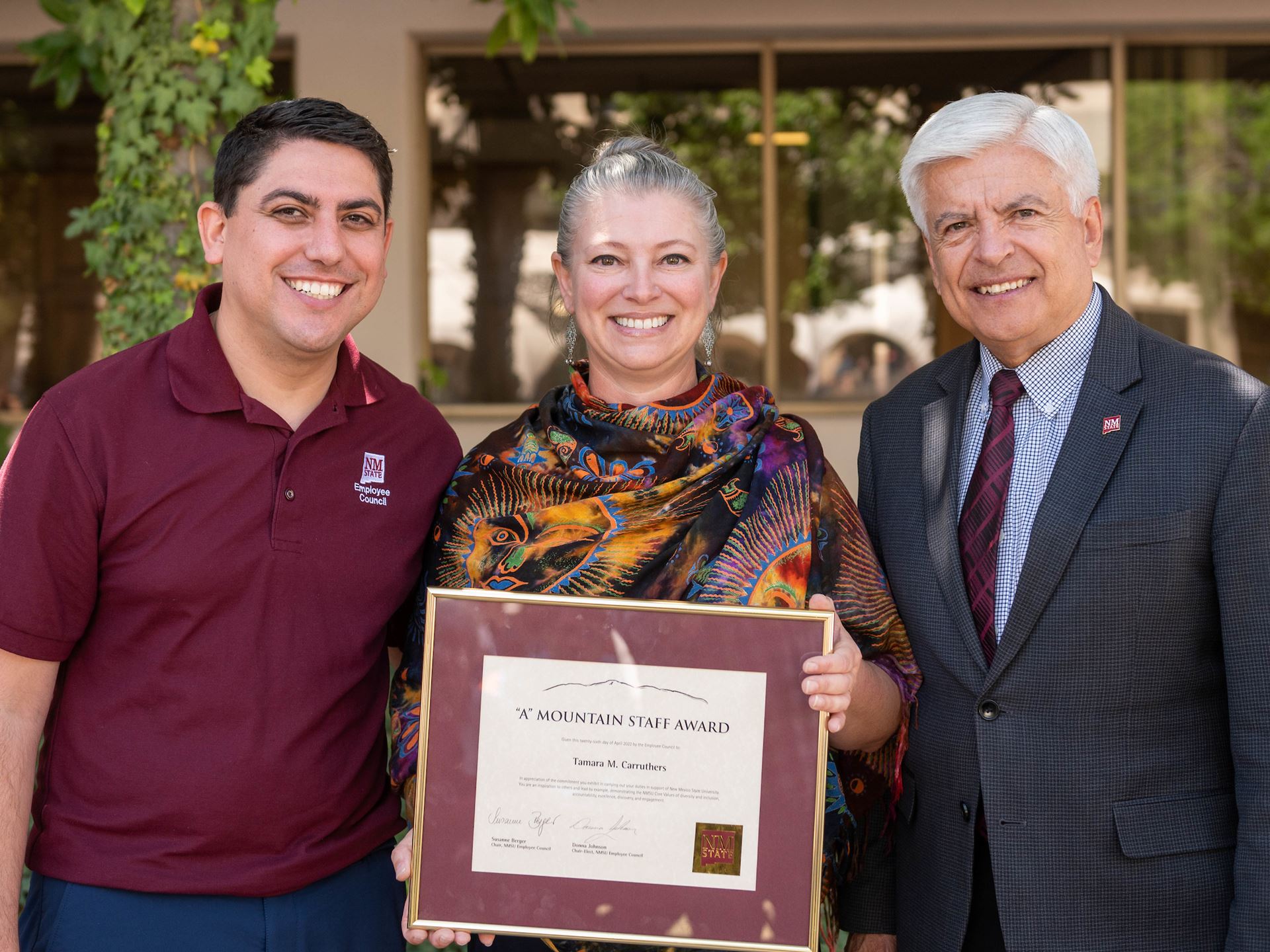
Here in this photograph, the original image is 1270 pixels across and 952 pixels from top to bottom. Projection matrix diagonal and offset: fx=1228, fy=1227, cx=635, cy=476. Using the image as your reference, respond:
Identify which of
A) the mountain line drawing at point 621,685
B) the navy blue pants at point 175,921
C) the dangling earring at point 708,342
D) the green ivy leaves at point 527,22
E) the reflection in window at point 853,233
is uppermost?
Result: the reflection in window at point 853,233

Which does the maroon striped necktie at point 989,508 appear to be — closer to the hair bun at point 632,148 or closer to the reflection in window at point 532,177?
the hair bun at point 632,148

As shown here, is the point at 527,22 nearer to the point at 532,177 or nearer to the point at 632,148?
the point at 632,148

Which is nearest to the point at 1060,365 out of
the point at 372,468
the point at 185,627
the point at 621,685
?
the point at 621,685

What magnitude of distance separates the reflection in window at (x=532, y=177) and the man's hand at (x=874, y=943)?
15.8 feet

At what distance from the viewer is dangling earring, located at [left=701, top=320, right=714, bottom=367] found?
266 centimetres

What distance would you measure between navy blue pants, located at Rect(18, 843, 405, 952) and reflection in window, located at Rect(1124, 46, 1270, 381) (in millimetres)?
6204

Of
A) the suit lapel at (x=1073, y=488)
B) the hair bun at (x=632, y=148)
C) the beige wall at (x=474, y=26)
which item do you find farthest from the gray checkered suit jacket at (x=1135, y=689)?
the beige wall at (x=474, y=26)

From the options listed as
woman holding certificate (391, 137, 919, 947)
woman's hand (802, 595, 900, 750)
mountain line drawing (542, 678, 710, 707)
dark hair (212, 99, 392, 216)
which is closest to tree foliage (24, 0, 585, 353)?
dark hair (212, 99, 392, 216)

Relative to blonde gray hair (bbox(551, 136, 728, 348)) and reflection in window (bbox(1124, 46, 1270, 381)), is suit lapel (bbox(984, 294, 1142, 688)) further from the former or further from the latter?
reflection in window (bbox(1124, 46, 1270, 381))

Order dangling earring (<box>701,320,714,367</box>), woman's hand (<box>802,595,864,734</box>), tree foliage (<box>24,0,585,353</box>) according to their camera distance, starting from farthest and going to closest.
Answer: tree foliage (<box>24,0,585,353</box>)
dangling earring (<box>701,320,714,367</box>)
woman's hand (<box>802,595,864,734</box>)

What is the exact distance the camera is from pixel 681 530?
227 cm

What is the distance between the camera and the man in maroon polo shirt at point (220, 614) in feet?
6.95

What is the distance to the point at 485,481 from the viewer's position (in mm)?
2402

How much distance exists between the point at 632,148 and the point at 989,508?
102 cm
